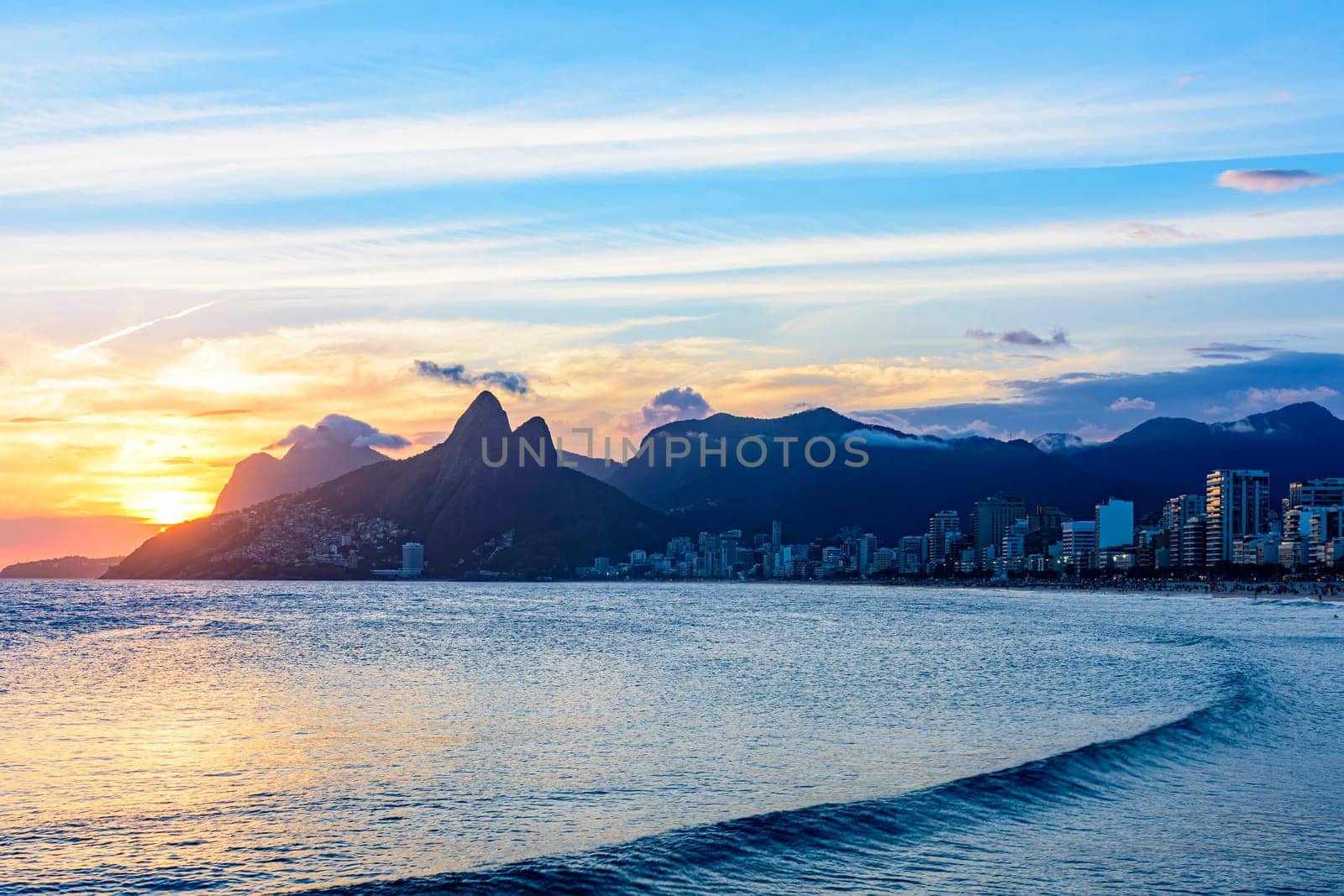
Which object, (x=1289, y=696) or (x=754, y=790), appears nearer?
(x=754, y=790)

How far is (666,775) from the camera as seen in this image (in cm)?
2711

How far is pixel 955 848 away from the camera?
21203 mm

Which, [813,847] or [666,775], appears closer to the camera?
[813,847]

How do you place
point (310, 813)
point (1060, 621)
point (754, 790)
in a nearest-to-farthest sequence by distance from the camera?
point (310, 813), point (754, 790), point (1060, 621)

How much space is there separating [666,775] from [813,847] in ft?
21.6

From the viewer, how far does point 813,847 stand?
21.1 m

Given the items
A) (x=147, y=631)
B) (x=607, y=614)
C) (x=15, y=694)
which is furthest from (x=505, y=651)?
(x=607, y=614)

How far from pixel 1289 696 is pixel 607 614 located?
88211 mm

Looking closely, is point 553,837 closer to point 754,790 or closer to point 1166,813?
point 754,790

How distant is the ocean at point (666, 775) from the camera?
19469 mm

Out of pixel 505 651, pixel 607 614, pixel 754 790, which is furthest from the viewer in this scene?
pixel 607 614

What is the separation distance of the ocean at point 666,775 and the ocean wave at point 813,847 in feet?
0.27

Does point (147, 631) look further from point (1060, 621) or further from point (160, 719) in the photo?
point (1060, 621)

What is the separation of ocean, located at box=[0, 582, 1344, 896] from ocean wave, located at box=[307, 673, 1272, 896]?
0.08 meters
